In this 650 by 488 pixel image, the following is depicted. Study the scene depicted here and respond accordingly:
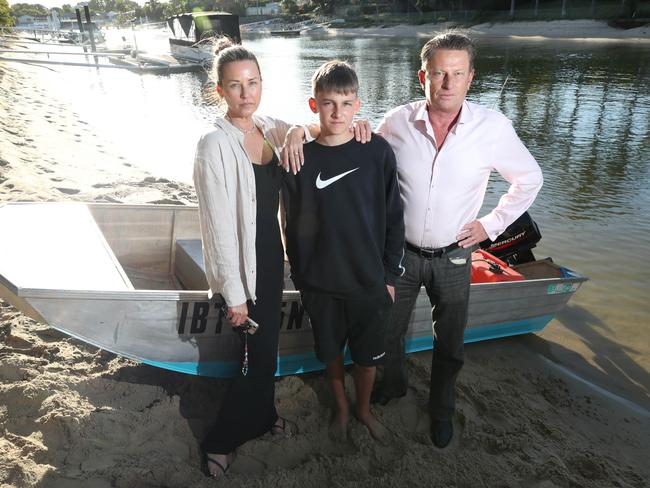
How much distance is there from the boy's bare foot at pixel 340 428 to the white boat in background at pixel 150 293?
0.63 metres

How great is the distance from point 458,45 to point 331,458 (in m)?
2.35

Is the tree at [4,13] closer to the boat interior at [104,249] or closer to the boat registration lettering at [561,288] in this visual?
the boat interior at [104,249]

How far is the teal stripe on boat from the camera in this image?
326 centimetres

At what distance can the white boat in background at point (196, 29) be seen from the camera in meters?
28.5

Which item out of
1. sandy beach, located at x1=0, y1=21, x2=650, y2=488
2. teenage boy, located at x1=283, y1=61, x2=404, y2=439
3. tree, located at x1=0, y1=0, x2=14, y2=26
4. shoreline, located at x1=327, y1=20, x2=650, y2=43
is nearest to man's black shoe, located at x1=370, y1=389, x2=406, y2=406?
sandy beach, located at x1=0, y1=21, x2=650, y2=488

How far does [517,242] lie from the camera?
5.07m

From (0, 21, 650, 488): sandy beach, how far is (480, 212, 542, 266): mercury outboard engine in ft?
4.00

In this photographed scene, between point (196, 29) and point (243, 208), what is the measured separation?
3149 centimetres

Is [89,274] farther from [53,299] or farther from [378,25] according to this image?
[378,25]

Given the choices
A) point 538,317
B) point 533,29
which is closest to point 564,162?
point 538,317

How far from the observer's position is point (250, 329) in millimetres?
2543

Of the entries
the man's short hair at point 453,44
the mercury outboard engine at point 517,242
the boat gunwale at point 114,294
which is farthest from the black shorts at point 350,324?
the mercury outboard engine at point 517,242

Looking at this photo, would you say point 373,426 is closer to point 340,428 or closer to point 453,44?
point 340,428

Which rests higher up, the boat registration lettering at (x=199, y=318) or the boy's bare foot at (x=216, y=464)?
the boat registration lettering at (x=199, y=318)
